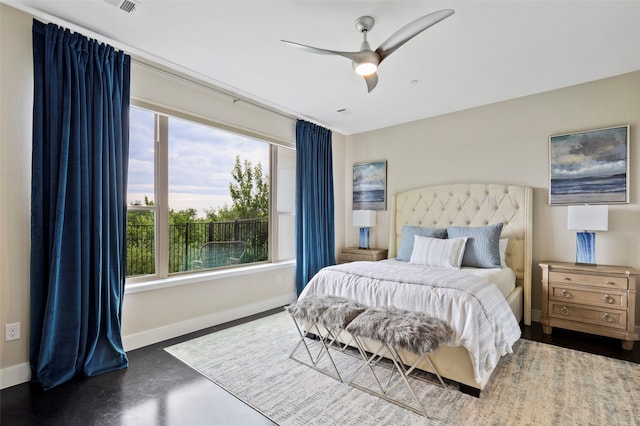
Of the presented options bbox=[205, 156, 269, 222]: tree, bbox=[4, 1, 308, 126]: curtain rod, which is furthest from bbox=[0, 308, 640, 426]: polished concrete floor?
bbox=[4, 1, 308, 126]: curtain rod

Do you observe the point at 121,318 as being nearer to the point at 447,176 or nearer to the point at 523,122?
the point at 447,176

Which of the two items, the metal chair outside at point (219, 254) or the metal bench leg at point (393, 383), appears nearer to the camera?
the metal bench leg at point (393, 383)

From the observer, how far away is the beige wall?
126 inches

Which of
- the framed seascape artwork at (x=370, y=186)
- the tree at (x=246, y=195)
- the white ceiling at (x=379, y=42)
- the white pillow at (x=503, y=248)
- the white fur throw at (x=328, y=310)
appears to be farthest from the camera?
the framed seascape artwork at (x=370, y=186)

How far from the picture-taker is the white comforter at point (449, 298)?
2107 mm

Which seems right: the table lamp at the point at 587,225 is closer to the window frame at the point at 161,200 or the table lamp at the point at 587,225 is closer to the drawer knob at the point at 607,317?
the drawer knob at the point at 607,317

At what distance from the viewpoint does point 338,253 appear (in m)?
5.22

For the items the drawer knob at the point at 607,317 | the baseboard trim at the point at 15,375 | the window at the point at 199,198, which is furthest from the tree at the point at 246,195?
the drawer knob at the point at 607,317

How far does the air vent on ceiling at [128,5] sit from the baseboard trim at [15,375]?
2639mm

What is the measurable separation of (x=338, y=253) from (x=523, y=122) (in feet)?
10.2

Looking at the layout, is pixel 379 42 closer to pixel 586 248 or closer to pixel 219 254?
pixel 219 254

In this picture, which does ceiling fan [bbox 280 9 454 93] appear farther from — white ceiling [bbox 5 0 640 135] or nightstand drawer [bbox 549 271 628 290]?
nightstand drawer [bbox 549 271 628 290]

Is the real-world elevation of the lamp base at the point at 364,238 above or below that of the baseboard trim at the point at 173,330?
above

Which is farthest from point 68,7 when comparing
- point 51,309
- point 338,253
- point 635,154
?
point 635,154
